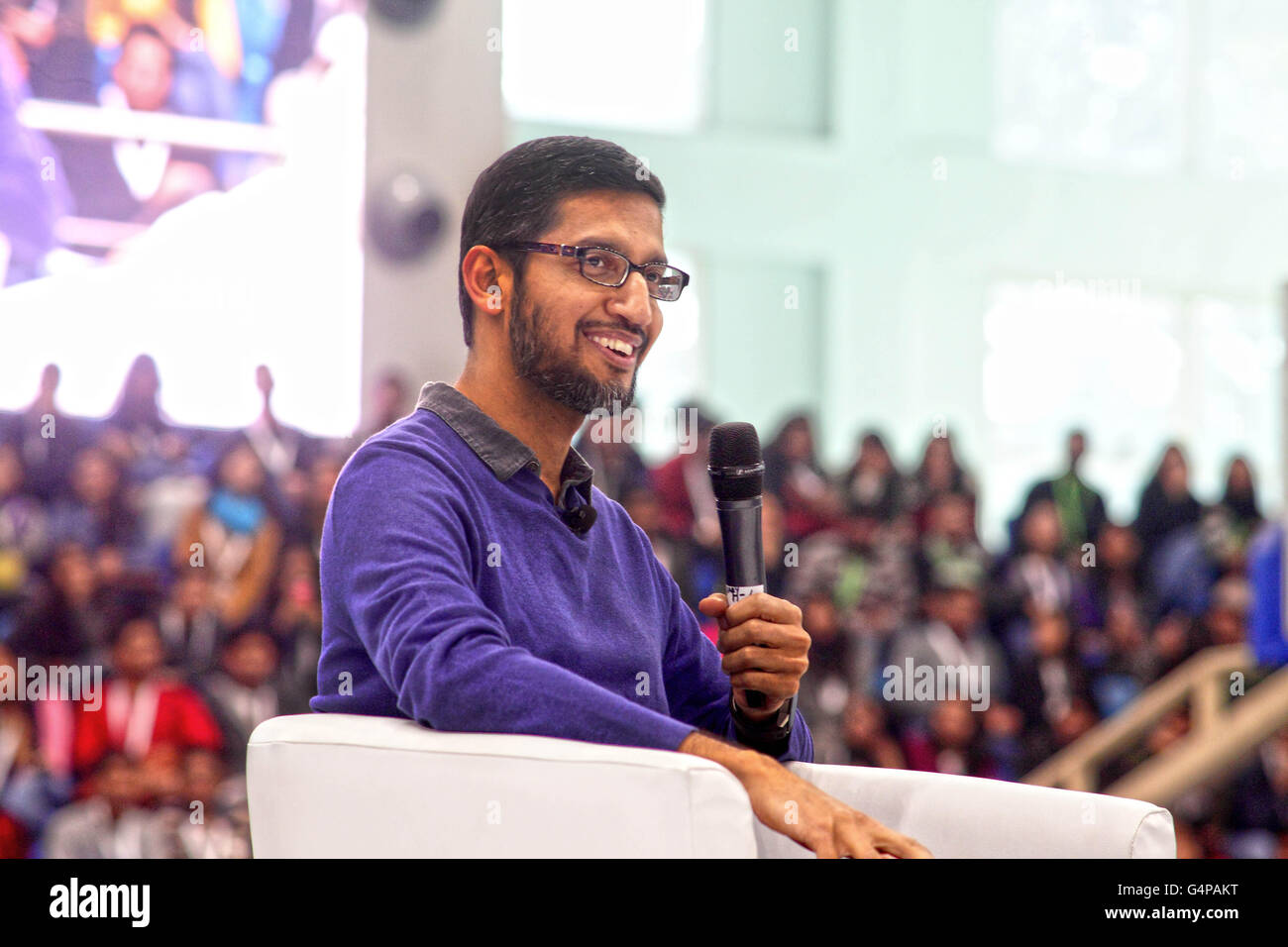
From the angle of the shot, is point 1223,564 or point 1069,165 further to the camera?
point 1069,165

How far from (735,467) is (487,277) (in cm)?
41

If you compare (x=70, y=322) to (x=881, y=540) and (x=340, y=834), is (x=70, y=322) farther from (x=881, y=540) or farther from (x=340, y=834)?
(x=340, y=834)

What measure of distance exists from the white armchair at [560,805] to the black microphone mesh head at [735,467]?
0.36 metres

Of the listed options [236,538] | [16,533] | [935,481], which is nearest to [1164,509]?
[935,481]

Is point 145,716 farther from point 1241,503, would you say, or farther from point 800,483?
point 1241,503

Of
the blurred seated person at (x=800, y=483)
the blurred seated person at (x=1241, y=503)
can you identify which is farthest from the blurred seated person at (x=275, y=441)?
the blurred seated person at (x=1241, y=503)

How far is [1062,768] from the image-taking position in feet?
15.5

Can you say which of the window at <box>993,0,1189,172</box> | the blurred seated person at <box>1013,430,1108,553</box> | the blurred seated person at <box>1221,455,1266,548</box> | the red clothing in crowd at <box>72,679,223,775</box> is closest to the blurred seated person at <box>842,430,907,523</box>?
the blurred seated person at <box>1013,430,1108,553</box>

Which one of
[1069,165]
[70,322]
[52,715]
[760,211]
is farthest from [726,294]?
[52,715]

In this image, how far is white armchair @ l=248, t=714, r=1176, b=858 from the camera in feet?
4.02

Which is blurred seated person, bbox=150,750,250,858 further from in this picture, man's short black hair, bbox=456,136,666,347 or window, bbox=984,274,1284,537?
window, bbox=984,274,1284,537

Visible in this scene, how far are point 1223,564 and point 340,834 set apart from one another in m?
4.92
